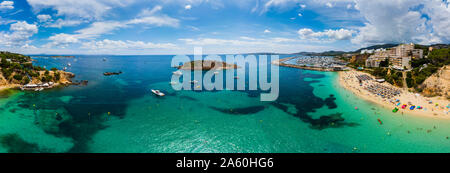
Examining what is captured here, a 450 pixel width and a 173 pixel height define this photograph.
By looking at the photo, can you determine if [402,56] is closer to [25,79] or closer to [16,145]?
[16,145]

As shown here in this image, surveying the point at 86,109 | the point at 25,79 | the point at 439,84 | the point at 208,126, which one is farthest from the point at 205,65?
the point at 439,84

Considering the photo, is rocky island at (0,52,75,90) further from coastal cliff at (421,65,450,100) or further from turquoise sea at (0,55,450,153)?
coastal cliff at (421,65,450,100)

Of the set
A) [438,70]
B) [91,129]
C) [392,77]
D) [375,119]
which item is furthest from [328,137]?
[392,77]

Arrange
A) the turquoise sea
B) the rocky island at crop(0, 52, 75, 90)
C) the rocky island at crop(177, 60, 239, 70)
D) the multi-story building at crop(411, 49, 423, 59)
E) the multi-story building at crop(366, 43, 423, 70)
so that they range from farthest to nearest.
A: the rocky island at crop(177, 60, 239, 70)
the multi-story building at crop(411, 49, 423, 59)
the multi-story building at crop(366, 43, 423, 70)
the rocky island at crop(0, 52, 75, 90)
the turquoise sea

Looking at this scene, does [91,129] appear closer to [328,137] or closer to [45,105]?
[45,105]

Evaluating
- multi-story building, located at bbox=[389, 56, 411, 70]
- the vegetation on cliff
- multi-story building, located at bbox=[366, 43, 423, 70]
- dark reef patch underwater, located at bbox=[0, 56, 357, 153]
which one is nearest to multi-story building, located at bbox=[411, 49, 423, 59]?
multi-story building, located at bbox=[366, 43, 423, 70]

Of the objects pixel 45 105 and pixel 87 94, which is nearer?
pixel 45 105

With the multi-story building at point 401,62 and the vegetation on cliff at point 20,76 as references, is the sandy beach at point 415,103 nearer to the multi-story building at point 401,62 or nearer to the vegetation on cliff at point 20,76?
the multi-story building at point 401,62

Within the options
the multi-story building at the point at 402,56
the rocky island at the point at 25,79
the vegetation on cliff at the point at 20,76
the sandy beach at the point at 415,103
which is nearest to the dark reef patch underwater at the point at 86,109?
the rocky island at the point at 25,79
